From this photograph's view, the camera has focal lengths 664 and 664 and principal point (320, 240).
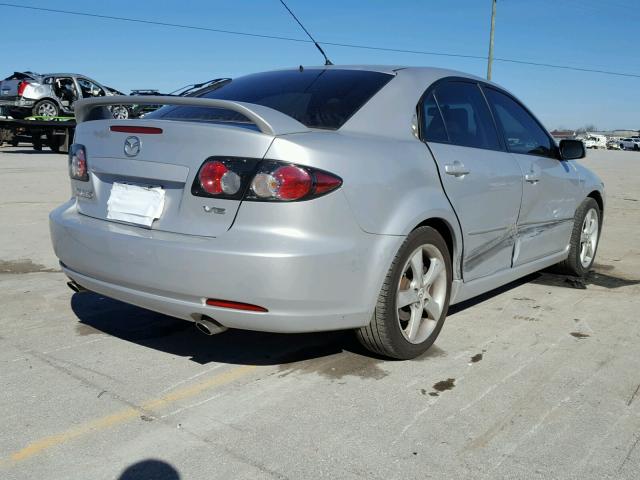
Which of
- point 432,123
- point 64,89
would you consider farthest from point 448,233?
point 64,89

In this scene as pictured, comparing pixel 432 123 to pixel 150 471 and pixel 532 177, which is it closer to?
pixel 532 177

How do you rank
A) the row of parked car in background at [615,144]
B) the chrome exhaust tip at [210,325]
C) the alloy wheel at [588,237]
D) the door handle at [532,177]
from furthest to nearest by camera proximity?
the row of parked car in background at [615,144] < the alloy wheel at [588,237] < the door handle at [532,177] < the chrome exhaust tip at [210,325]

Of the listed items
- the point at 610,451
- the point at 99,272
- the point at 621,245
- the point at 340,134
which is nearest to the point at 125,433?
the point at 99,272

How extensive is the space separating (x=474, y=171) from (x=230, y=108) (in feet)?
5.20

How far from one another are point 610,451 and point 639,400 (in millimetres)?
614

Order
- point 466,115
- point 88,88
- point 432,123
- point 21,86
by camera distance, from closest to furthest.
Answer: point 432,123
point 466,115
point 21,86
point 88,88

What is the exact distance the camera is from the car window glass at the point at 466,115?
155 inches

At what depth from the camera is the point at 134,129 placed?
3.19 metres

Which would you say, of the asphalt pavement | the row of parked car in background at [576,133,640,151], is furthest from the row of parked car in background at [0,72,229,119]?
the row of parked car in background at [576,133,640,151]

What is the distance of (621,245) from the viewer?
7332 millimetres

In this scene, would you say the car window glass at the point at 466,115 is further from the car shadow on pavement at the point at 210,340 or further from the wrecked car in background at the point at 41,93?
the wrecked car in background at the point at 41,93

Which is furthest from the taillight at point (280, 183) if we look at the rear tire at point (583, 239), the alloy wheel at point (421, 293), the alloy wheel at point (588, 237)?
the alloy wheel at point (588, 237)

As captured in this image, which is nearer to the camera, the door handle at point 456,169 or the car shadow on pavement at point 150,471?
the car shadow on pavement at point 150,471

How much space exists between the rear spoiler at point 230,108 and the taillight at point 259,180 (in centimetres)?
18
